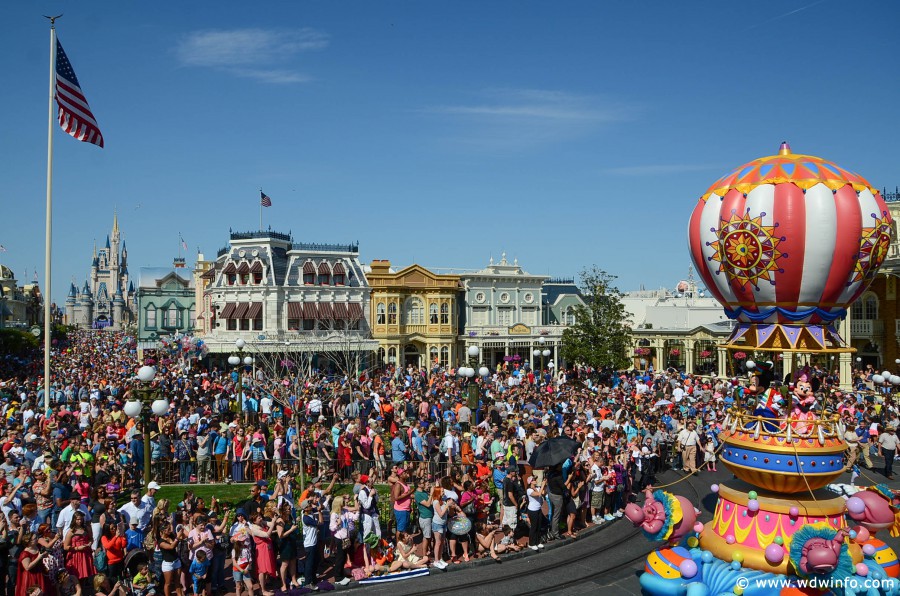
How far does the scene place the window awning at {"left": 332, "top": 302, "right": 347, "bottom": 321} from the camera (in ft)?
137

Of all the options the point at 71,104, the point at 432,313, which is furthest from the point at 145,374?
the point at 432,313

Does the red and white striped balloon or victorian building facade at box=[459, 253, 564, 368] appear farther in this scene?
victorian building facade at box=[459, 253, 564, 368]

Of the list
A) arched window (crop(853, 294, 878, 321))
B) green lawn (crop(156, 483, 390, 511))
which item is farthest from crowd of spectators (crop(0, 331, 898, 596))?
arched window (crop(853, 294, 878, 321))

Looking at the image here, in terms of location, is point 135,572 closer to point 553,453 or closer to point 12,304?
point 553,453

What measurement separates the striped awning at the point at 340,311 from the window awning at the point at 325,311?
0.92 feet

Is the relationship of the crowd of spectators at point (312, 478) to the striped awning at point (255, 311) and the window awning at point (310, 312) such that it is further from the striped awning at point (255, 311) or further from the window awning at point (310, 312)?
the window awning at point (310, 312)

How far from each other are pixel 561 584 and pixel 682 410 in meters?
13.5

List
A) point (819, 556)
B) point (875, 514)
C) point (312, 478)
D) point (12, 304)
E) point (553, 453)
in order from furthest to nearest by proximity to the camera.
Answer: point (12, 304), point (312, 478), point (553, 453), point (875, 514), point (819, 556)

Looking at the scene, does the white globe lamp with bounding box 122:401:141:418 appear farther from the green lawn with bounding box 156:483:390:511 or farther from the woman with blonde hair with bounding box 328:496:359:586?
the woman with blonde hair with bounding box 328:496:359:586

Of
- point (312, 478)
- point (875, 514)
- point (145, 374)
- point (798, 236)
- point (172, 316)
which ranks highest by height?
point (798, 236)

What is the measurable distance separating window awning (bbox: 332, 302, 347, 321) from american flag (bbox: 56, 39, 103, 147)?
23.1 meters

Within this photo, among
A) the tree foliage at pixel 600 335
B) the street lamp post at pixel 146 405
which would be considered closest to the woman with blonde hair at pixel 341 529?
the street lamp post at pixel 146 405

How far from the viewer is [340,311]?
4212cm

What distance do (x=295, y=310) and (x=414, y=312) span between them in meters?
8.14
